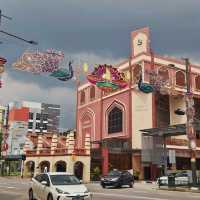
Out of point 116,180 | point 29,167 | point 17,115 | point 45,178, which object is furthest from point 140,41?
point 17,115

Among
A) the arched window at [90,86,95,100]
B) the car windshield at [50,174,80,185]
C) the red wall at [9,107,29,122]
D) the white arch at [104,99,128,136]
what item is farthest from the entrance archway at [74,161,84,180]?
the red wall at [9,107,29,122]

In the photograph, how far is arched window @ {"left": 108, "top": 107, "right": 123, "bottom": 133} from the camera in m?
55.7

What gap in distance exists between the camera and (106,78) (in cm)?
4066

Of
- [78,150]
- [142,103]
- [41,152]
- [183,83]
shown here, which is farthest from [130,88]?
[41,152]

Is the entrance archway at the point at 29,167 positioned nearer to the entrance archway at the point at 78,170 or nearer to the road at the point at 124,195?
the entrance archway at the point at 78,170

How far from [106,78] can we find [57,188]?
26.3 m

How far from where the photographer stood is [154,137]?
153 ft

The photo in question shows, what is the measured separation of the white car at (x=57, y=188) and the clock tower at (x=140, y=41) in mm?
38042

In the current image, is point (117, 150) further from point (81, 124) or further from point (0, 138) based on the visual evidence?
point (0, 138)

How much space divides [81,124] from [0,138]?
19654 mm

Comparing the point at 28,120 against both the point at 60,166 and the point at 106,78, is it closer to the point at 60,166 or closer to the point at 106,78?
the point at 60,166

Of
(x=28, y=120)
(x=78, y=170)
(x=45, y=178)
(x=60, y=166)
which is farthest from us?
(x=28, y=120)

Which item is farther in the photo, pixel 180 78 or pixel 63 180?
pixel 180 78

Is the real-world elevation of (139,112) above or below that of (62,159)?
above
